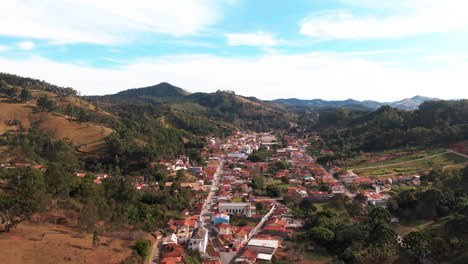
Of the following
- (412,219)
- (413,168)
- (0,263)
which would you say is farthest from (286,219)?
(413,168)

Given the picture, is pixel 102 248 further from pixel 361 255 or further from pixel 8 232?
pixel 361 255

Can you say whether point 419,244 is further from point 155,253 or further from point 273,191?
point 155,253

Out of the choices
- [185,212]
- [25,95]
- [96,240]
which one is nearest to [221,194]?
[185,212]

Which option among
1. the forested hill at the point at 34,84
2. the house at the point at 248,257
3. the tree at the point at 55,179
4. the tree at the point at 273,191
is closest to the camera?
the house at the point at 248,257

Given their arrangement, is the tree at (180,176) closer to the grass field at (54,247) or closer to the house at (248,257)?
the grass field at (54,247)

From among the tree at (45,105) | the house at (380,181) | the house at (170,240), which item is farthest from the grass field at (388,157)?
Result: the tree at (45,105)

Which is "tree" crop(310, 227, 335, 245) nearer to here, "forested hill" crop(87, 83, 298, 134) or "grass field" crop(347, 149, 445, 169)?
"grass field" crop(347, 149, 445, 169)
